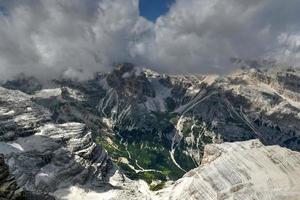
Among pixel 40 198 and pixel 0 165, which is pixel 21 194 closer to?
pixel 0 165

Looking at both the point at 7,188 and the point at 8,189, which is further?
the point at 7,188

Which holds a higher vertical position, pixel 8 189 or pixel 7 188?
pixel 7 188

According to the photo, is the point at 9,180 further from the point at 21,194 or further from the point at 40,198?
the point at 40,198

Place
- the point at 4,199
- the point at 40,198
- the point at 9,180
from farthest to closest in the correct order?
the point at 40,198
the point at 9,180
the point at 4,199

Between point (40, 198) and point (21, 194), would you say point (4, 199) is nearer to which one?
point (21, 194)

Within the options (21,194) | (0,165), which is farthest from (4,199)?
(0,165)

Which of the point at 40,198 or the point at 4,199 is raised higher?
the point at 4,199

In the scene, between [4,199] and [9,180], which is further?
[9,180]

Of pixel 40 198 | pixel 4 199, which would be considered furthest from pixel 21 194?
pixel 40 198

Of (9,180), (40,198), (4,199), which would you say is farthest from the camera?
(40,198)
